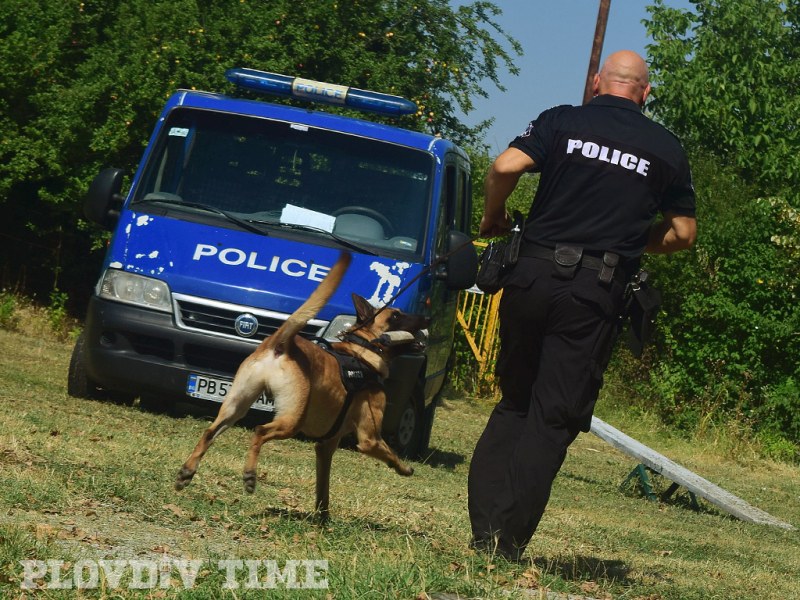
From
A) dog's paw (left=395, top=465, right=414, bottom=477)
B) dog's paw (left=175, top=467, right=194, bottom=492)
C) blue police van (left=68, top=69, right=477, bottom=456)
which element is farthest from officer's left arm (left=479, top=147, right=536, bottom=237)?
blue police van (left=68, top=69, right=477, bottom=456)

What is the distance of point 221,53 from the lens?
605 inches

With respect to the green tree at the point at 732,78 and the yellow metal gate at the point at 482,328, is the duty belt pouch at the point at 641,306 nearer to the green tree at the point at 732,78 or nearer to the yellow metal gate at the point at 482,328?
the yellow metal gate at the point at 482,328

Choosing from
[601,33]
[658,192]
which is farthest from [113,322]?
[601,33]

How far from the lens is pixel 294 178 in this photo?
841 cm

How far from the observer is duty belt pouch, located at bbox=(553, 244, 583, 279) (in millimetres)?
4625

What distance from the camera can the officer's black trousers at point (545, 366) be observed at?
15.3 ft

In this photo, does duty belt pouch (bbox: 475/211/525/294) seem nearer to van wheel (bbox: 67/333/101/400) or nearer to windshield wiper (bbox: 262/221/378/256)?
windshield wiper (bbox: 262/221/378/256)

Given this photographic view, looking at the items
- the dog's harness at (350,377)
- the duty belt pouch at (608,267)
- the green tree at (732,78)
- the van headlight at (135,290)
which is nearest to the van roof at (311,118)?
the van headlight at (135,290)

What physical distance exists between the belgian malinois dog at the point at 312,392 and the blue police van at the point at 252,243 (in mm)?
2179

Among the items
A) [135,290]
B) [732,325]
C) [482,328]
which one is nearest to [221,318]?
[135,290]

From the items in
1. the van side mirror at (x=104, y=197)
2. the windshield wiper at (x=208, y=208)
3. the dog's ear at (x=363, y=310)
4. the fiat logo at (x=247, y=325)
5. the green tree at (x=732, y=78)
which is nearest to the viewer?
the dog's ear at (x=363, y=310)

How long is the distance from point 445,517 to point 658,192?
7.71 ft

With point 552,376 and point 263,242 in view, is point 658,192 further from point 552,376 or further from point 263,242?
point 263,242

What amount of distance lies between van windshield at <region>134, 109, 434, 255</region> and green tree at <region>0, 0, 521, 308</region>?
18.1ft
